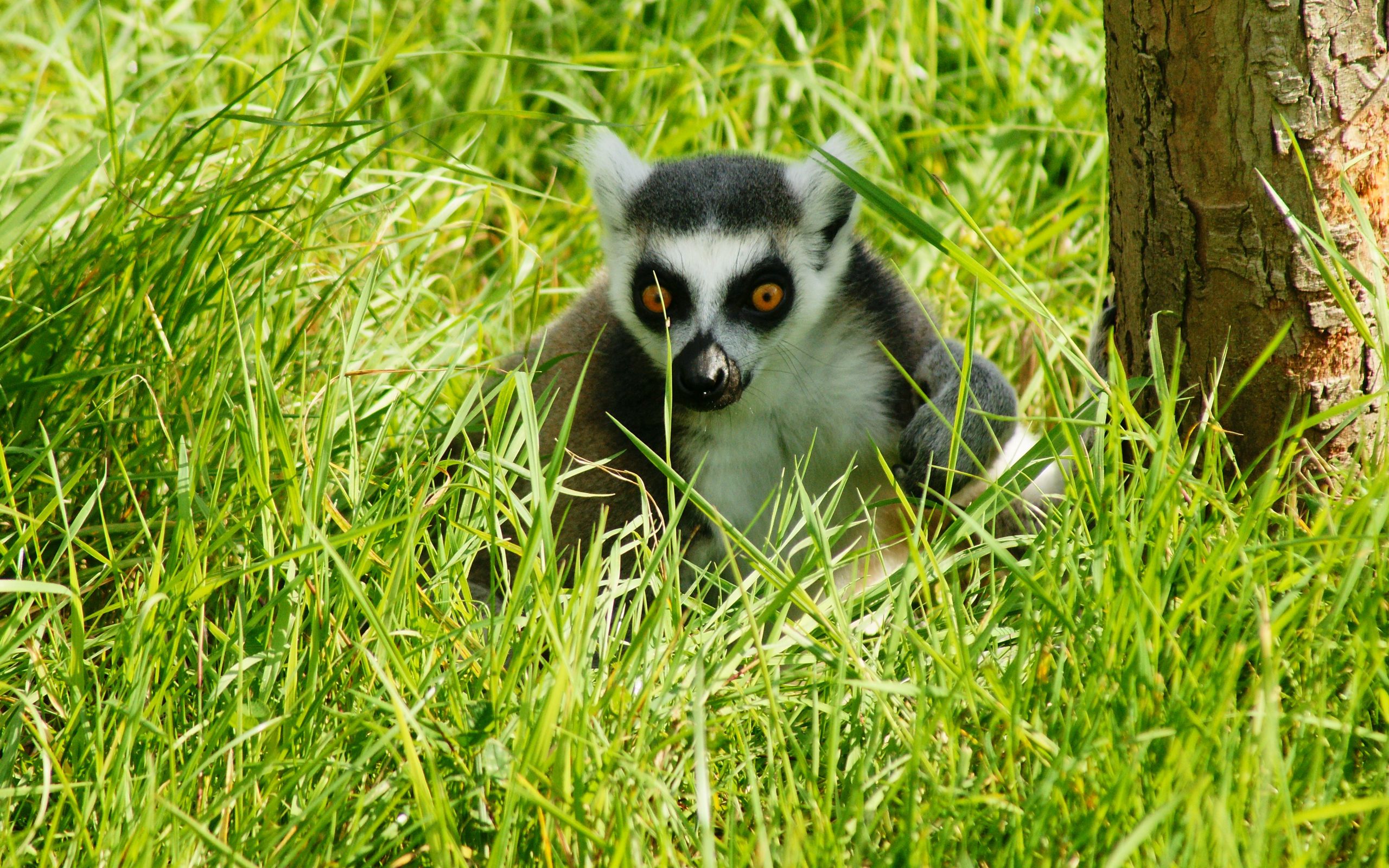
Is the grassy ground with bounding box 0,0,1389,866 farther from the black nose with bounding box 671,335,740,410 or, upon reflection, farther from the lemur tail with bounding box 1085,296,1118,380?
the black nose with bounding box 671,335,740,410

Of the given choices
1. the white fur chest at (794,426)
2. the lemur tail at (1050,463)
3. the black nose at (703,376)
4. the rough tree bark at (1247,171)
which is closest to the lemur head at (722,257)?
the black nose at (703,376)

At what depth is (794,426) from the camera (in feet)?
11.3

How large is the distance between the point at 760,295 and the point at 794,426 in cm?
40

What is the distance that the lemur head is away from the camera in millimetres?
3227

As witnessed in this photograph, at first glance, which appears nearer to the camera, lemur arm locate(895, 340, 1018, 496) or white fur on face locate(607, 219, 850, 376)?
lemur arm locate(895, 340, 1018, 496)

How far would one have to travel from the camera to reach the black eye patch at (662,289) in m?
3.28

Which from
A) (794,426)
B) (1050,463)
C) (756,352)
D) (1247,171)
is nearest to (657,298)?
A: (756,352)

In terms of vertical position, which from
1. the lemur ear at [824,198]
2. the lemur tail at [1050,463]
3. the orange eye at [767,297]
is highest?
the lemur ear at [824,198]

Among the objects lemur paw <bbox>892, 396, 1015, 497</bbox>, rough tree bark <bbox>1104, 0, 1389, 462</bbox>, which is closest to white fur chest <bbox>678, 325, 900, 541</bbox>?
lemur paw <bbox>892, 396, 1015, 497</bbox>

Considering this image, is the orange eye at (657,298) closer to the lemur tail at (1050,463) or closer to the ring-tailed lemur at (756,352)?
the ring-tailed lemur at (756,352)

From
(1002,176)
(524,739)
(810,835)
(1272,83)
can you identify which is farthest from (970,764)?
(1002,176)

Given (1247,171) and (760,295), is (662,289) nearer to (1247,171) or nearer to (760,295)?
(760,295)

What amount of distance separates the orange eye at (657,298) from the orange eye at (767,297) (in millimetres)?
235

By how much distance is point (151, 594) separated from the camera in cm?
240
